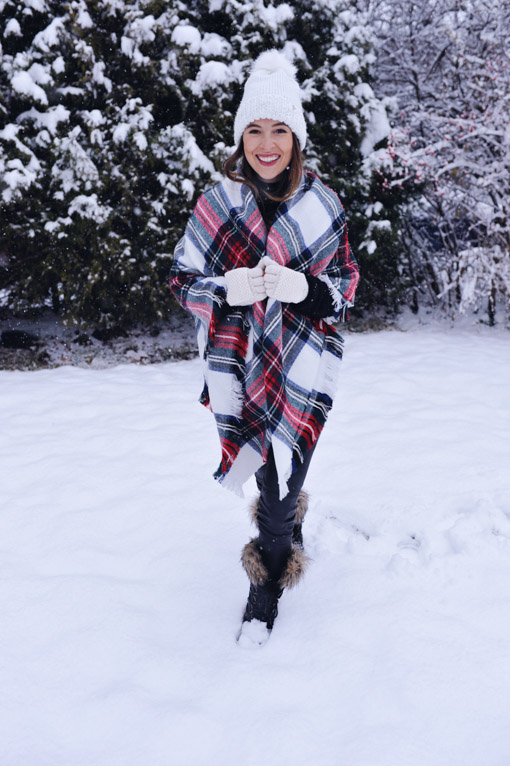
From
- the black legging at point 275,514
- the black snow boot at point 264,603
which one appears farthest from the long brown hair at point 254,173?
the black snow boot at point 264,603

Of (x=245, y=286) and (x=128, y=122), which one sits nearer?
(x=245, y=286)

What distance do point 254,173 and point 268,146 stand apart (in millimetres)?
118

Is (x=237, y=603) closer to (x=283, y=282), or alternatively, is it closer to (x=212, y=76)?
(x=283, y=282)

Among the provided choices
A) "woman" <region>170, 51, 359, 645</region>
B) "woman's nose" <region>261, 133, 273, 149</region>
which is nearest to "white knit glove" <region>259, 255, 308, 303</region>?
"woman" <region>170, 51, 359, 645</region>

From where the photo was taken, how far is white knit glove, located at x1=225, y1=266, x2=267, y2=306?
1.61m

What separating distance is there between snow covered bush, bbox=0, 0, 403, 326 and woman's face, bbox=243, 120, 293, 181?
11.7 feet

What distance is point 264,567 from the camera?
193 centimetres

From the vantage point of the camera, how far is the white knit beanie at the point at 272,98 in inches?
65.2

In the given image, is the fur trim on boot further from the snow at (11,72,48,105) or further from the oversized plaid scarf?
the snow at (11,72,48,105)

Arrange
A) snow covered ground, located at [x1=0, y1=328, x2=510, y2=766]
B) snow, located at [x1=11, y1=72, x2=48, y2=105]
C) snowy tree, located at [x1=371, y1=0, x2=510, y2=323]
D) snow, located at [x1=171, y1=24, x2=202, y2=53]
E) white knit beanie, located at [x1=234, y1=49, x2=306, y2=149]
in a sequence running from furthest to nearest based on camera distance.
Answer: snowy tree, located at [x1=371, y1=0, x2=510, y2=323] < snow, located at [x1=171, y1=24, x2=202, y2=53] < snow, located at [x1=11, y1=72, x2=48, y2=105] < white knit beanie, located at [x1=234, y1=49, x2=306, y2=149] < snow covered ground, located at [x1=0, y1=328, x2=510, y2=766]

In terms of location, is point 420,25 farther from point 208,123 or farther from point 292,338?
point 292,338

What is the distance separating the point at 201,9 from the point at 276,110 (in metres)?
4.97

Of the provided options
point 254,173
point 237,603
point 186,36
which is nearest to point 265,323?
point 254,173

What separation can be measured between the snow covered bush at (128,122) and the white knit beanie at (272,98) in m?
3.44
